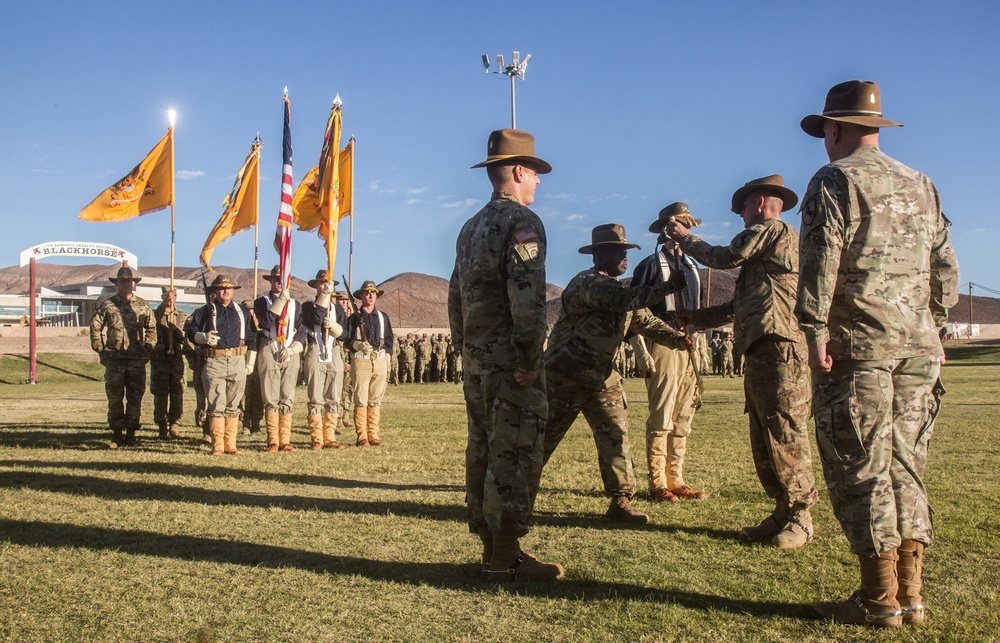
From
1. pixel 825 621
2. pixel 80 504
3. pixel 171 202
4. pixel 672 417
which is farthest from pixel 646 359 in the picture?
pixel 171 202

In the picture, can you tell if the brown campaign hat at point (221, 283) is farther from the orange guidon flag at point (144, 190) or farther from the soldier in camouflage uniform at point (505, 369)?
the soldier in camouflage uniform at point (505, 369)

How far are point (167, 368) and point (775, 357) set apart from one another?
32.3 ft

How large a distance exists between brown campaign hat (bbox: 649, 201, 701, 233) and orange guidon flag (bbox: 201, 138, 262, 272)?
8761 mm

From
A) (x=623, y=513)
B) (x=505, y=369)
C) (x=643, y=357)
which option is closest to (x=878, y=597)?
(x=505, y=369)

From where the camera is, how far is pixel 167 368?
1237 cm

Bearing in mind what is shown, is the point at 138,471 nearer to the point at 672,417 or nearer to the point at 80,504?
the point at 80,504

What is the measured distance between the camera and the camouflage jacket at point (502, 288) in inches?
170

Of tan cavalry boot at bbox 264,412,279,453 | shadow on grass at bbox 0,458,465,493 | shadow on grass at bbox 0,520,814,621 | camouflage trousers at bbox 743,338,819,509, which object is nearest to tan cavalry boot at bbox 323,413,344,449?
tan cavalry boot at bbox 264,412,279,453

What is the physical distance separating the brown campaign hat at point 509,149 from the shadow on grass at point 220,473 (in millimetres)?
3382

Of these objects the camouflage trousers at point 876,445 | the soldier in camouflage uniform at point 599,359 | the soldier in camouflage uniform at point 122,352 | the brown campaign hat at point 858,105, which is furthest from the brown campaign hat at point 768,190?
the soldier in camouflage uniform at point 122,352

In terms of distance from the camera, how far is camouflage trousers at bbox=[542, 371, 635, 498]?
19.1ft

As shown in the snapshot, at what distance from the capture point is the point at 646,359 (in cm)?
692

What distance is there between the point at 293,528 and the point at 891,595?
A: 12.4 feet

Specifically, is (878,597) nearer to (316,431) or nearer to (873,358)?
(873,358)
